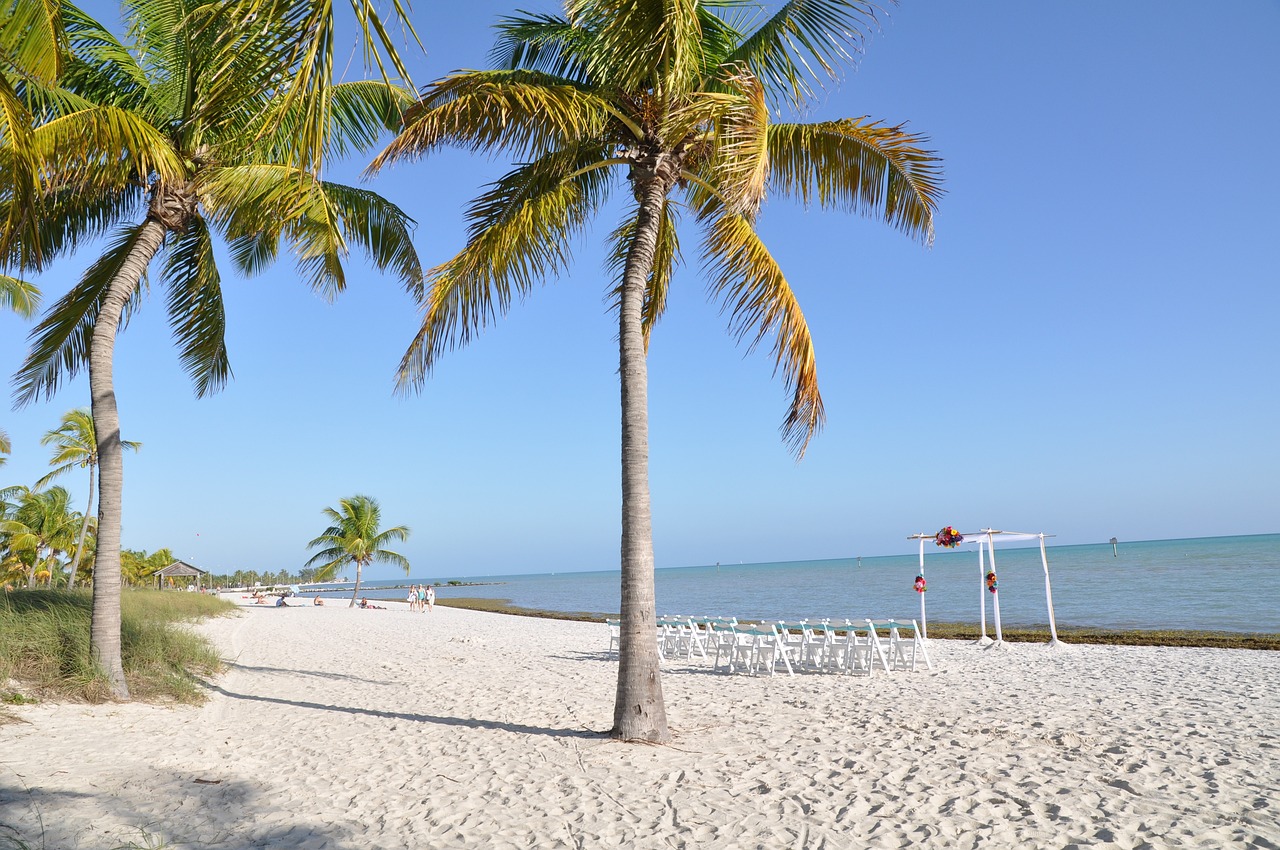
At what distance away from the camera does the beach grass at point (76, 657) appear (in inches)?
298

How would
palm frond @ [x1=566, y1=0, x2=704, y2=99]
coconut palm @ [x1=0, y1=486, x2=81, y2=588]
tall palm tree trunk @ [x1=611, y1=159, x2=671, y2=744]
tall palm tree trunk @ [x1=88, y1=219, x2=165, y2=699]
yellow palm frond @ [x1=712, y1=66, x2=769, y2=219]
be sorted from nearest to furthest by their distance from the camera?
yellow palm frond @ [x1=712, y1=66, x2=769, y2=219], palm frond @ [x1=566, y1=0, x2=704, y2=99], tall palm tree trunk @ [x1=611, y1=159, x2=671, y2=744], tall palm tree trunk @ [x1=88, y1=219, x2=165, y2=699], coconut palm @ [x1=0, y1=486, x2=81, y2=588]

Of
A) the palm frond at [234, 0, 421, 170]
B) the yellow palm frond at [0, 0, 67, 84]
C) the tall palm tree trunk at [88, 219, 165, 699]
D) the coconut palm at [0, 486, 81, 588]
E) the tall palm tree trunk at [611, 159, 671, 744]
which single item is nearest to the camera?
the palm frond at [234, 0, 421, 170]

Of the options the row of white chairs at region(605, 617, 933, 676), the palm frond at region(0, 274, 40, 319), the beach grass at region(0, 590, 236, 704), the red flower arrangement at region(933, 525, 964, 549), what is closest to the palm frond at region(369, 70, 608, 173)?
the beach grass at region(0, 590, 236, 704)

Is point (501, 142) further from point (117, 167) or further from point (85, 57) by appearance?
point (85, 57)

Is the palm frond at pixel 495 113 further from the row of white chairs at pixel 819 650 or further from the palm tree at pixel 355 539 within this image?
the palm tree at pixel 355 539

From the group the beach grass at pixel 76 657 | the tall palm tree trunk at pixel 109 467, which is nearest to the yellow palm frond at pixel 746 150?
the tall palm tree trunk at pixel 109 467

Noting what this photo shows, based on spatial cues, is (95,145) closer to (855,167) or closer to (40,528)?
(855,167)

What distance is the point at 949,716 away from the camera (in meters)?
7.25

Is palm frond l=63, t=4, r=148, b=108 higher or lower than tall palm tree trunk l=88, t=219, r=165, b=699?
higher

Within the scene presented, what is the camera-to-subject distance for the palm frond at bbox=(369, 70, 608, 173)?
243 inches

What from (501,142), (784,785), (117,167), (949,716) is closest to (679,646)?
(949,716)

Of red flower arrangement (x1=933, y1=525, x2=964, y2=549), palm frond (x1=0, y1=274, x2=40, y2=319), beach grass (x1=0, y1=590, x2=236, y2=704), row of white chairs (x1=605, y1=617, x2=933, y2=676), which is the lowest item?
row of white chairs (x1=605, y1=617, x2=933, y2=676)

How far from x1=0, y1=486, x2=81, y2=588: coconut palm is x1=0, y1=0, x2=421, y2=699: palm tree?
26.3 metres

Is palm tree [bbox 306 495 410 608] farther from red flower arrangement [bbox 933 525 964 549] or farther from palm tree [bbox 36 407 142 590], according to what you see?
red flower arrangement [bbox 933 525 964 549]
